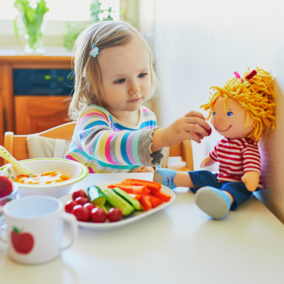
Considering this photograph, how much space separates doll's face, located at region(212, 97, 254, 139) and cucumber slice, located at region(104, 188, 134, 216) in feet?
0.78

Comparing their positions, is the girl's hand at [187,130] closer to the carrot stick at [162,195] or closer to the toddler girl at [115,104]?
the toddler girl at [115,104]

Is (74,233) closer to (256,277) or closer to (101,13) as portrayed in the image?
(256,277)

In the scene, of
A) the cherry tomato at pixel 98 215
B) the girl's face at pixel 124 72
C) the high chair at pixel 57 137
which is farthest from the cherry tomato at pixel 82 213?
the high chair at pixel 57 137

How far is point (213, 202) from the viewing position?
0.53 meters

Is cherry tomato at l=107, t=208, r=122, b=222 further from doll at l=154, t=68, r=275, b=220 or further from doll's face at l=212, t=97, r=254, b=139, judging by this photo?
doll's face at l=212, t=97, r=254, b=139

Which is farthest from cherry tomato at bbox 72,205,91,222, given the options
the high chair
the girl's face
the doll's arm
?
the high chair

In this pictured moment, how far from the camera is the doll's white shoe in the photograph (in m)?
0.52

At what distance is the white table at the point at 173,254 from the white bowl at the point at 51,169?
0.12 metres

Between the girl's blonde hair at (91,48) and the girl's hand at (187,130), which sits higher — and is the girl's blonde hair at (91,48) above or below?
above

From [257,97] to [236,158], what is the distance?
125 mm

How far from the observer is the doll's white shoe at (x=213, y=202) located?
523mm

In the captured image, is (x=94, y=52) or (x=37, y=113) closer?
(x=94, y=52)

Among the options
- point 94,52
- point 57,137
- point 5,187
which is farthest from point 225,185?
point 57,137

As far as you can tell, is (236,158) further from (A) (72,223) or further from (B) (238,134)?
(A) (72,223)
